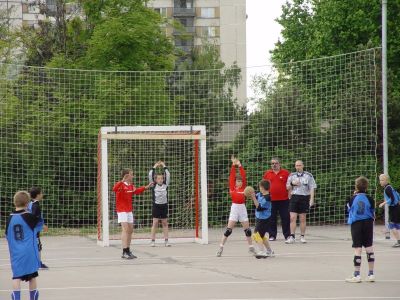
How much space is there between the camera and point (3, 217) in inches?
1029

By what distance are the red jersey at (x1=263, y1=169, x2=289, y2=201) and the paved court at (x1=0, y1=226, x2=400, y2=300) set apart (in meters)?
1.19

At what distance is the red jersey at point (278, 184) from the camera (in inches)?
835

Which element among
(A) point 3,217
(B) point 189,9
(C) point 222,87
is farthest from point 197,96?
(B) point 189,9

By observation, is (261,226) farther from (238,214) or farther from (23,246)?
(23,246)

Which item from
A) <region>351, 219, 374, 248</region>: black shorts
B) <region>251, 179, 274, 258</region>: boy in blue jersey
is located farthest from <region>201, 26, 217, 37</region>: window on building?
<region>351, 219, 374, 248</region>: black shorts

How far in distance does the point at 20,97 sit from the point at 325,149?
8810 millimetres

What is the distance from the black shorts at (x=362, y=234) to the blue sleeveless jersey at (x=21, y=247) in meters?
4.86

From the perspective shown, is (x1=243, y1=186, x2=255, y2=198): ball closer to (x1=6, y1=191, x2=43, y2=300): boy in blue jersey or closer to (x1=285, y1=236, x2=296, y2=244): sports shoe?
(x1=285, y1=236, x2=296, y2=244): sports shoe

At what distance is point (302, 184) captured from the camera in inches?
818

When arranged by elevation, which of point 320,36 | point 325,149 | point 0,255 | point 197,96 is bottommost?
point 0,255

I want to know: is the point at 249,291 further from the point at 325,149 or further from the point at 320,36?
the point at 320,36

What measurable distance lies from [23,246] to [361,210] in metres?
5.15

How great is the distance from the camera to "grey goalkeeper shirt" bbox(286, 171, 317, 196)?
67.9ft

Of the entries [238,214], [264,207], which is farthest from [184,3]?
[264,207]
